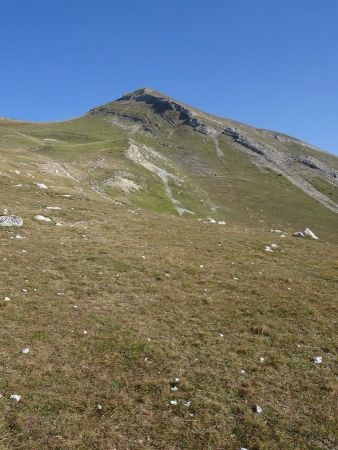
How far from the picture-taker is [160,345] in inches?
739

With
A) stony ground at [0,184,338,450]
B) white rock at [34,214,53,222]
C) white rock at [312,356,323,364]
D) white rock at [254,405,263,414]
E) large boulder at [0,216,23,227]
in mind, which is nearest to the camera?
stony ground at [0,184,338,450]

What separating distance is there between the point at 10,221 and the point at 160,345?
767 inches

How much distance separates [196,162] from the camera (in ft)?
652

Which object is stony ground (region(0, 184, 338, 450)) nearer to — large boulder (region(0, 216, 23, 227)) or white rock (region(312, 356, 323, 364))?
white rock (region(312, 356, 323, 364))

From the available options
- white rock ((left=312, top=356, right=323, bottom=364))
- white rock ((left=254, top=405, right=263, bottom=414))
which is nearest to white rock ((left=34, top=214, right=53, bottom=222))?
white rock ((left=312, top=356, right=323, bottom=364))

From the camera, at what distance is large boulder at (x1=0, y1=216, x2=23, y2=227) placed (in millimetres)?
32562

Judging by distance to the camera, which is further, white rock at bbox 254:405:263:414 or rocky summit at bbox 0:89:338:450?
white rock at bbox 254:405:263:414

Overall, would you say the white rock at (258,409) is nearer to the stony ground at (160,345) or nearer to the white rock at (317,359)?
the stony ground at (160,345)

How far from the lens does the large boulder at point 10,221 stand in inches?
1282

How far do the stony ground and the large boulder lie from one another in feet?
2.90

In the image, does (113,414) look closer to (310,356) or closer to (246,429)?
(246,429)

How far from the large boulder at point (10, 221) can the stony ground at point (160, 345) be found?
0.88 metres

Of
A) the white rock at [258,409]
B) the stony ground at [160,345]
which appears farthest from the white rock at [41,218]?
the white rock at [258,409]

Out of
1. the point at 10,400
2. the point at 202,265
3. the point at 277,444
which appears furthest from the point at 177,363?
the point at 202,265
